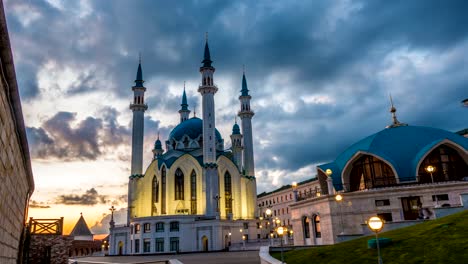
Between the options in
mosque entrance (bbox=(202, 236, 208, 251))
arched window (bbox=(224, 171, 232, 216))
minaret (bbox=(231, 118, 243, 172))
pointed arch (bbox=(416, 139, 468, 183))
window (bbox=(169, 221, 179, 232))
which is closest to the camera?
pointed arch (bbox=(416, 139, 468, 183))

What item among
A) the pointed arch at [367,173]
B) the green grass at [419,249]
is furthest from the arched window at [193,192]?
the green grass at [419,249]

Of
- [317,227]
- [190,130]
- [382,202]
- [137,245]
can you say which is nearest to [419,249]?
[382,202]

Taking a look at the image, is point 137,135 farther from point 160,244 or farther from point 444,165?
point 444,165

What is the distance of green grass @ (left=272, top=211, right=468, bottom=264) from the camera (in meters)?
12.8

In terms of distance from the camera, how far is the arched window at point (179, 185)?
67719 millimetres

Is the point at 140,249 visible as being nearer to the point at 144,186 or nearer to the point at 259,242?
the point at 144,186

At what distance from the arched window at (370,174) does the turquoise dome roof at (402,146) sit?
957mm

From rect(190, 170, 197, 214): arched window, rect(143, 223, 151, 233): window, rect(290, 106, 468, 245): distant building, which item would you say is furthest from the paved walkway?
rect(190, 170, 197, 214): arched window

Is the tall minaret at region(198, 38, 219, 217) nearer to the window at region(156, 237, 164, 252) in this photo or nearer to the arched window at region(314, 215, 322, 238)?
the window at region(156, 237, 164, 252)

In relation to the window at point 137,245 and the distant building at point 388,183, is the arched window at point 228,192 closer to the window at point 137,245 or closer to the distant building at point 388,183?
the window at point 137,245

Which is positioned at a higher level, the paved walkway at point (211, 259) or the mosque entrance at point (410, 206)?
the mosque entrance at point (410, 206)

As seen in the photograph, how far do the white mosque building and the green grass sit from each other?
43131 mm

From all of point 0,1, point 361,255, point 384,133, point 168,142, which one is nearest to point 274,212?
point 168,142

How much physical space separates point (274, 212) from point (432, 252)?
279ft
